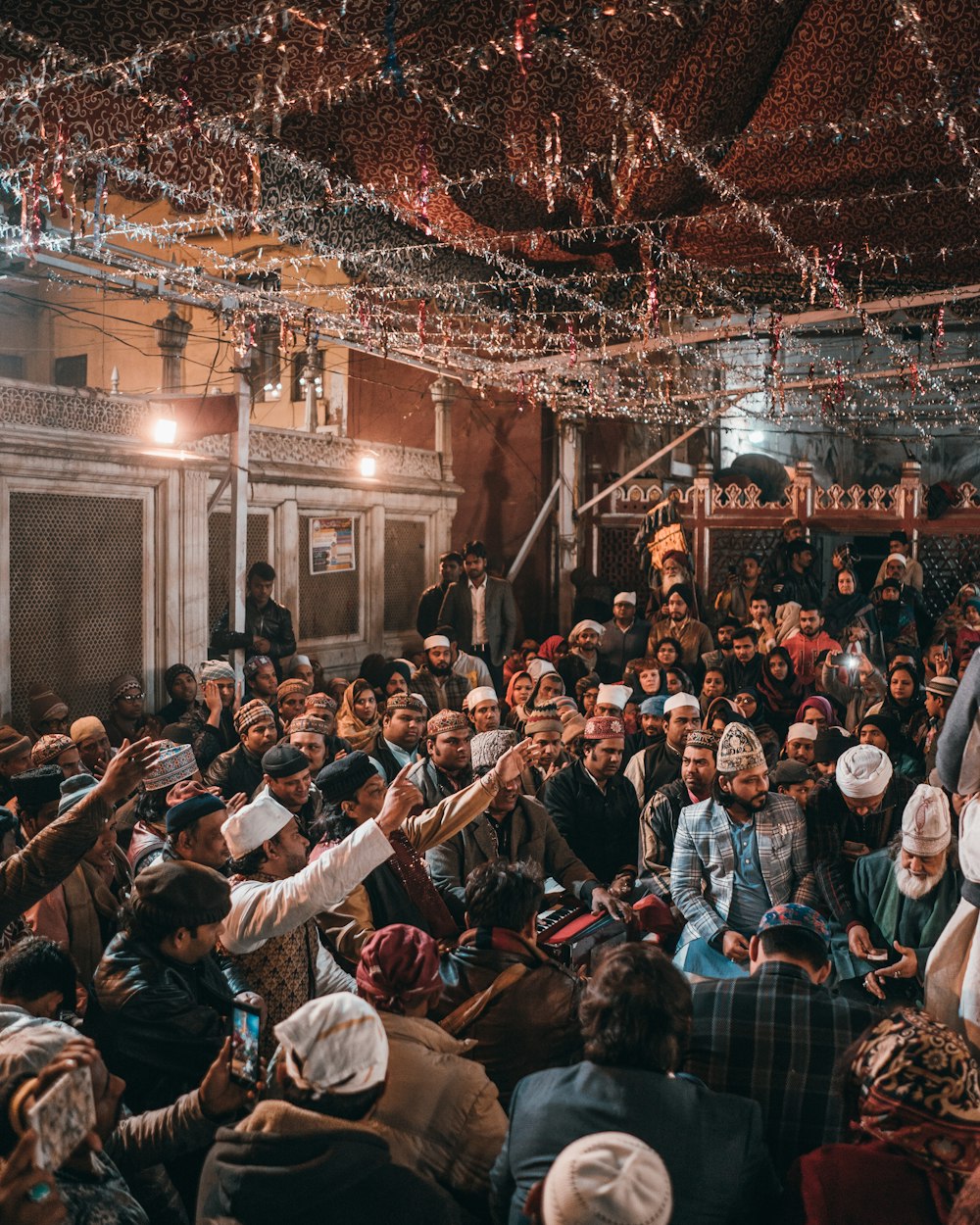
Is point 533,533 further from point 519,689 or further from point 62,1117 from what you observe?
point 62,1117

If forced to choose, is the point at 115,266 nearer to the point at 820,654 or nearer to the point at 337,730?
the point at 337,730

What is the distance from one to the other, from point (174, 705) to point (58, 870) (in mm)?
5279

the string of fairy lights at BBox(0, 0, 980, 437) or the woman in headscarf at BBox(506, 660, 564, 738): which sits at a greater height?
the string of fairy lights at BBox(0, 0, 980, 437)

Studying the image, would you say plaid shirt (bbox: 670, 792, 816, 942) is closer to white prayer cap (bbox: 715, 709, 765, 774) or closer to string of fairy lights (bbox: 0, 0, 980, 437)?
white prayer cap (bbox: 715, 709, 765, 774)

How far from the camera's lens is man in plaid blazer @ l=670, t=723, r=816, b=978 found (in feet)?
13.4

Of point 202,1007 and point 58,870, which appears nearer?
point 202,1007

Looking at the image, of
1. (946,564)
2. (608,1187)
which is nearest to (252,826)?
(608,1187)

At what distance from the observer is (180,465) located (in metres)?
9.21

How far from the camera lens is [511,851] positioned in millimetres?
4477

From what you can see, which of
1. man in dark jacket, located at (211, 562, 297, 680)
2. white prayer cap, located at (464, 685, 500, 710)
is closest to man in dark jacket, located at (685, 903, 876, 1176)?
white prayer cap, located at (464, 685, 500, 710)

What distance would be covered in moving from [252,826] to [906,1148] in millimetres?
2076

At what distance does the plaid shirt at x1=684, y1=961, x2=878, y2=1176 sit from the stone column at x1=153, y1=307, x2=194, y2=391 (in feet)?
30.4

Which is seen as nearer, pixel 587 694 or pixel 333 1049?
pixel 333 1049

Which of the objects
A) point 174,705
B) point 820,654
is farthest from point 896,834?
point 174,705
